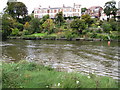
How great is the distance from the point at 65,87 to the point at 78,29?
45.3m

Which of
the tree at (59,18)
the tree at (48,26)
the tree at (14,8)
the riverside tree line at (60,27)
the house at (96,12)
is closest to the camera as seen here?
the riverside tree line at (60,27)

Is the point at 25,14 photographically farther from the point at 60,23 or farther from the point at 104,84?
the point at 104,84

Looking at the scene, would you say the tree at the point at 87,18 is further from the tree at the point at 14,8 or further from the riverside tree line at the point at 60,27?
the tree at the point at 14,8

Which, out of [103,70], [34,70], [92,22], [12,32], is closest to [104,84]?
[34,70]

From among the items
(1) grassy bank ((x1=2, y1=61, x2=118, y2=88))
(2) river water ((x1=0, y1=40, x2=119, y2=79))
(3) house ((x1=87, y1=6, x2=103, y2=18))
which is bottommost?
(2) river water ((x1=0, y1=40, x2=119, y2=79))

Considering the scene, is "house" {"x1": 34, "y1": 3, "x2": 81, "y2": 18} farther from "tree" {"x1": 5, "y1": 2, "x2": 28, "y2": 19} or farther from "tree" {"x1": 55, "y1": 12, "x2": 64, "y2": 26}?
"tree" {"x1": 55, "y1": 12, "x2": 64, "y2": 26}

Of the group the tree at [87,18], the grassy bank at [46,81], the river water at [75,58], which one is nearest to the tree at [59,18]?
the tree at [87,18]

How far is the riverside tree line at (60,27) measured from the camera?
161ft

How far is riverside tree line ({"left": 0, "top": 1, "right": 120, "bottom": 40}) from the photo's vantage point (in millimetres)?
49031

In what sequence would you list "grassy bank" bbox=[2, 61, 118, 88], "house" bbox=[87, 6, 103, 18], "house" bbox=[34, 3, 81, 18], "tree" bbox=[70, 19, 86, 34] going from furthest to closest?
"house" bbox=[87, 6, 103, 18] < "house" bbox=[34, 3, 81, 18] < "tree" bbox=[70, 19, 86, 34] < "grassy bank" bbox=[2, 61, 118, 88]

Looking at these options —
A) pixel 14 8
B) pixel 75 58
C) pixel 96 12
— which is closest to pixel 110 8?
pixel 96 12

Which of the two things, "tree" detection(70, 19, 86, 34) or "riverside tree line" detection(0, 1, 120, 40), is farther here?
"tree" detection(70, 19, 86, 34)

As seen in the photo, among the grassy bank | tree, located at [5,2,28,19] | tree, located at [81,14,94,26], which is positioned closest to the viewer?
the grassy bank

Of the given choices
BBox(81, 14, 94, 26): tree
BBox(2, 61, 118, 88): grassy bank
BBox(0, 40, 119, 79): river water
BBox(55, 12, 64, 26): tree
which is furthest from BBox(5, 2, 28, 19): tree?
BBox(2, 61, 118, 88): grassy bank
